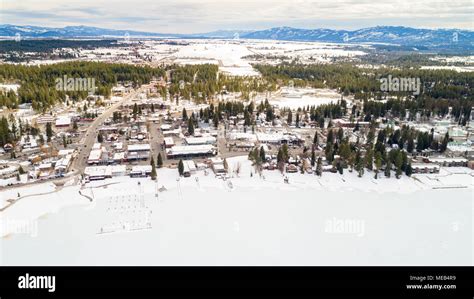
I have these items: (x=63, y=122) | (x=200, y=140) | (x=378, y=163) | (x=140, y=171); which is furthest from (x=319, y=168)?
(x=63, y=122)

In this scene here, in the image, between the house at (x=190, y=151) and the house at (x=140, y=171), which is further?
the house at (x=190, y=151)

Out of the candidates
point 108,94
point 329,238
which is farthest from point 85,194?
point 108,94

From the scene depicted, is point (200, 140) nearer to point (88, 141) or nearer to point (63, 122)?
point (88, 141)

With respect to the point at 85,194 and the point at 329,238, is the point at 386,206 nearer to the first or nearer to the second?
the point at 329,238

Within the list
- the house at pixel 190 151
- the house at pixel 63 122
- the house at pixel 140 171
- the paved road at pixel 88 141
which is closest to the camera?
the house at pixel 140 171

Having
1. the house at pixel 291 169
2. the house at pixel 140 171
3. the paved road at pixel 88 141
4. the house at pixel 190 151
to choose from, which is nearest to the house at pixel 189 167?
the house at pixel 190 151

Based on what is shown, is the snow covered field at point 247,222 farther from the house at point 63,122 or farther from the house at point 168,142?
the house at point 63,122

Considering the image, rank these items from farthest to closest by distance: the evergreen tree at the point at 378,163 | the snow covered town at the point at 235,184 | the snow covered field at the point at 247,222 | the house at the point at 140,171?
the evergreen tree at the point at 378,163, the house at the point at 140,171, the snow covered town at the point at 235,184, the snow covered field at the point at 247,222

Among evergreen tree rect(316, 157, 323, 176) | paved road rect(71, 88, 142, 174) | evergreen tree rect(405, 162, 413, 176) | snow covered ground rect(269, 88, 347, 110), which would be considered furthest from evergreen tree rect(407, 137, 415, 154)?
paved road rect(71, 88, 142, 174)
